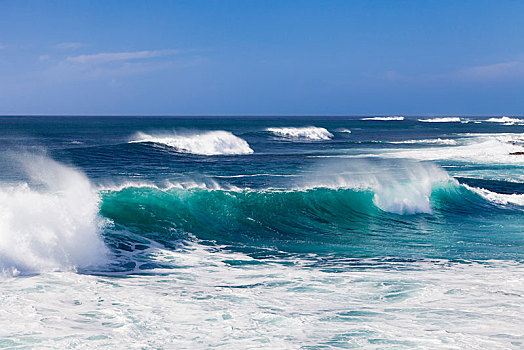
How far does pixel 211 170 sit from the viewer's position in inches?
1147

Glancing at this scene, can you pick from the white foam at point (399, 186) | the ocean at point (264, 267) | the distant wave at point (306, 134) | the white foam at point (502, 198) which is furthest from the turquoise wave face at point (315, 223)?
the distant wave at point (306, 134)

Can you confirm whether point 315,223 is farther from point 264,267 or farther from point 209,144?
point 209,144

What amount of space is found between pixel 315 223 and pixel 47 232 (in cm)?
730

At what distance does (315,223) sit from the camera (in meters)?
15.0

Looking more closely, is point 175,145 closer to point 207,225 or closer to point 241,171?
point 241,171

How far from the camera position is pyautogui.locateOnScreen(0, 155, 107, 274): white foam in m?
9.02

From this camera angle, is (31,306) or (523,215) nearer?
(31,306)

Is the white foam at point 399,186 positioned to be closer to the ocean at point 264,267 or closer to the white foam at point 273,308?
the ocean at point 264,267

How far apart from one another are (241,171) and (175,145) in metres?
16.5

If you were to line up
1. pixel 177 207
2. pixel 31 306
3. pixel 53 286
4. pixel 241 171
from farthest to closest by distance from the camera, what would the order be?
1. pixel 241 171
2. pixel 177 207
3. pixel 53 286
4. pixel 31 306

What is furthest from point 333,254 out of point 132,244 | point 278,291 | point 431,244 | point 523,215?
point 523,215

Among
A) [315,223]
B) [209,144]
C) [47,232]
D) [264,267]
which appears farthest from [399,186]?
[209,144]

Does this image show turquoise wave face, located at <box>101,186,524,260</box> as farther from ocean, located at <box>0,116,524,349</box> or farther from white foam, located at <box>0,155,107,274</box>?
white foam, located at <box>0,155,107,274</box>

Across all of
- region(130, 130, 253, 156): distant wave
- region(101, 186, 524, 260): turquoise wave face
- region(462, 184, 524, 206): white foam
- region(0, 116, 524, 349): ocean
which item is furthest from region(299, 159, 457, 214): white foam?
region(130, 130, 253, 156): distant wave
